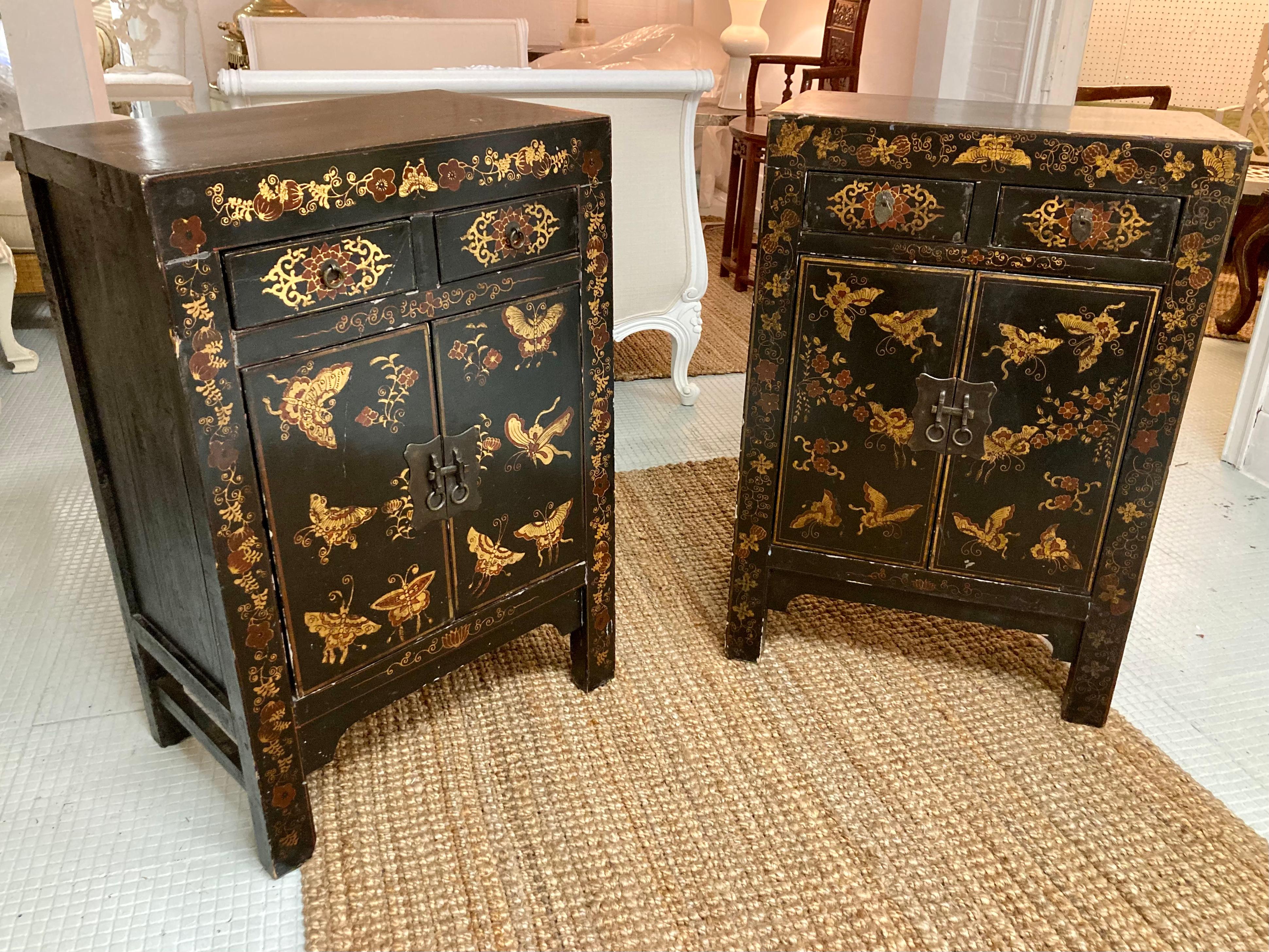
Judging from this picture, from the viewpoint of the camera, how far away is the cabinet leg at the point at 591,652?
1.66 metres

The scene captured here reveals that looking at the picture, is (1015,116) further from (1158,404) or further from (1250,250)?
(1250,250)

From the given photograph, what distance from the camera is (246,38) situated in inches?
133

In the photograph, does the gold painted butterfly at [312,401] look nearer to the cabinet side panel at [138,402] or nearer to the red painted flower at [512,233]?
the cabinet side panel at [138,402]

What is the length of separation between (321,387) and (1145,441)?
1.15 m

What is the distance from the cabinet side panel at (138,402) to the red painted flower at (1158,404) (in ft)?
4.19

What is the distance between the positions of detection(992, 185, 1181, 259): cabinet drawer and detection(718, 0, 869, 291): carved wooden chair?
7.45ft

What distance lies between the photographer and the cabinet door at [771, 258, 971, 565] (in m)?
1.46

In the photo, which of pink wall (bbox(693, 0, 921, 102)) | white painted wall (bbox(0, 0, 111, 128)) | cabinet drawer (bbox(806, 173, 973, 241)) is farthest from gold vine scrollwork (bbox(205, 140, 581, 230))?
pink wall (bbox(693, 0, 921, 102))

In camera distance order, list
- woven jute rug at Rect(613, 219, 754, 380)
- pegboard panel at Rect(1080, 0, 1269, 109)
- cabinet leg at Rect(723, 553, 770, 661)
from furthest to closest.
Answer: pegboard panel at Rect(1080, 0, 1269, 109) < woven jute rug at Rect(613, 219, 754, 380) < cabinet leg at Rect(723, 553, 770, 661)

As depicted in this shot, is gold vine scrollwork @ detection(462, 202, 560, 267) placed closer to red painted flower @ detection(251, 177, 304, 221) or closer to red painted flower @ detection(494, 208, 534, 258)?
red painted flower @ detection(494, 208, 534, 258)

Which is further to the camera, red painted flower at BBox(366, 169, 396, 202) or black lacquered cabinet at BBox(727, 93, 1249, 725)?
black lacquered cabinet at BBox(727, 93, 1249, 725)

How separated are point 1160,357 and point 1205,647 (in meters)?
0.72

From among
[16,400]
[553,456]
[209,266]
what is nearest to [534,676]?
[553,456]

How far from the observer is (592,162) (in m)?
1.36
